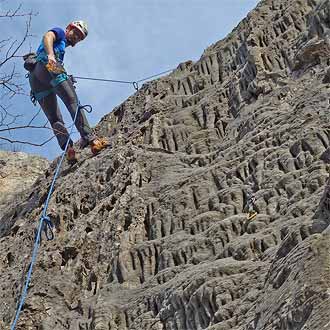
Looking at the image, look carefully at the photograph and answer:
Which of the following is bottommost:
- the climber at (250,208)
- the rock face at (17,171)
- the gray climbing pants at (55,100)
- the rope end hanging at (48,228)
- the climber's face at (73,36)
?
the climber at (250,208)

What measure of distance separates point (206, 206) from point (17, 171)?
41.4ft

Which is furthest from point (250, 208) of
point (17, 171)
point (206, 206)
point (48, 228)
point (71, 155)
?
point (17, 171)

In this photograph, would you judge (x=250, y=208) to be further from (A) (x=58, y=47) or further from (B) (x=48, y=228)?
(A) (x=58, y=47)

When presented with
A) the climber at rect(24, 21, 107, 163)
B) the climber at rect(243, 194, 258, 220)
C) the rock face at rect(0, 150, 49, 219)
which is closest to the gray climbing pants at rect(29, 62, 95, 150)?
the climber at rect(24, 21, 107, 163)

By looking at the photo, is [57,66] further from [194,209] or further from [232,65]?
[194,209]

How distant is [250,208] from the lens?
10.3 m

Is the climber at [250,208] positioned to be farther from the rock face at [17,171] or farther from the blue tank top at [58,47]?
the rock face at [17,171]

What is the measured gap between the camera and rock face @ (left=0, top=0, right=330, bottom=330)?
8133 millimetres

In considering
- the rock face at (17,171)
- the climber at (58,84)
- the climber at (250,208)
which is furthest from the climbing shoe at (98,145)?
the climber at (250,208)

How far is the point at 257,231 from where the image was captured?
375 inches

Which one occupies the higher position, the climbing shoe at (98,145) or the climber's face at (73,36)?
the climber's face at (73,36)

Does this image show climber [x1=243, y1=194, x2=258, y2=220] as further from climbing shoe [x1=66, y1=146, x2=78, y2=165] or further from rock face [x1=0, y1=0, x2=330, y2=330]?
climbing shoe [x1=66, y1=146, x2=78, y2=165]

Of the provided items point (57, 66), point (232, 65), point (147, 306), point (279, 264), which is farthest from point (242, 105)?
point (279, 264)

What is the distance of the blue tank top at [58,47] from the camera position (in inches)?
645
